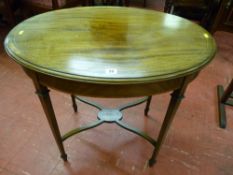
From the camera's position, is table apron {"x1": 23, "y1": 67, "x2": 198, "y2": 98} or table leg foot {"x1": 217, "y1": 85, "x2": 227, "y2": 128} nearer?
table apron {"x1": 23, "y1": 67, "x2": 198, "y2": 98}

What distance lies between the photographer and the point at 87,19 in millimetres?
869

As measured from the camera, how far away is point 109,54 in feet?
2.13

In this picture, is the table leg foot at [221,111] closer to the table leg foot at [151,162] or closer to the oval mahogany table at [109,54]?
the table leg foot at [151,162]

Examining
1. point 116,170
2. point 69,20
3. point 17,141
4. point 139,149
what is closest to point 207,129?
point 139,149

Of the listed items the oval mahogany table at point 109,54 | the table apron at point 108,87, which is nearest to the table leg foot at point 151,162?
the oval mahogany table at point 109,54

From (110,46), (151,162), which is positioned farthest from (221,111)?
(110,46)

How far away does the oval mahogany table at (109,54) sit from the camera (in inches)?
22.5

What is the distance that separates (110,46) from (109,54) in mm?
57

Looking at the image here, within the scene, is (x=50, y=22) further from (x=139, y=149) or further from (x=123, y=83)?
(x=139, y=149)

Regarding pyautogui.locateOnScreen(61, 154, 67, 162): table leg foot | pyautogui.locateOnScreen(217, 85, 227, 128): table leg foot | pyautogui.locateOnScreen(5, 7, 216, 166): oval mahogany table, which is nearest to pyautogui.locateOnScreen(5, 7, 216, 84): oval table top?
pyautogui.locateOnScreen(5, 7, 216, 166): oval mahogany table

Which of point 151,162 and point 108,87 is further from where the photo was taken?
point 151,162

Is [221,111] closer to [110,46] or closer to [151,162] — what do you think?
[151,162]

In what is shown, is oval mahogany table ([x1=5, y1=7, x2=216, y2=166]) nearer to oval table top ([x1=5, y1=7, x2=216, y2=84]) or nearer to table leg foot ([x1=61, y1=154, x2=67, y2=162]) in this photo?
oval table top ([x1=5, y1=7, x2=216, y2=84])

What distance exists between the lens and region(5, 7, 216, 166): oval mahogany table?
571 mm
